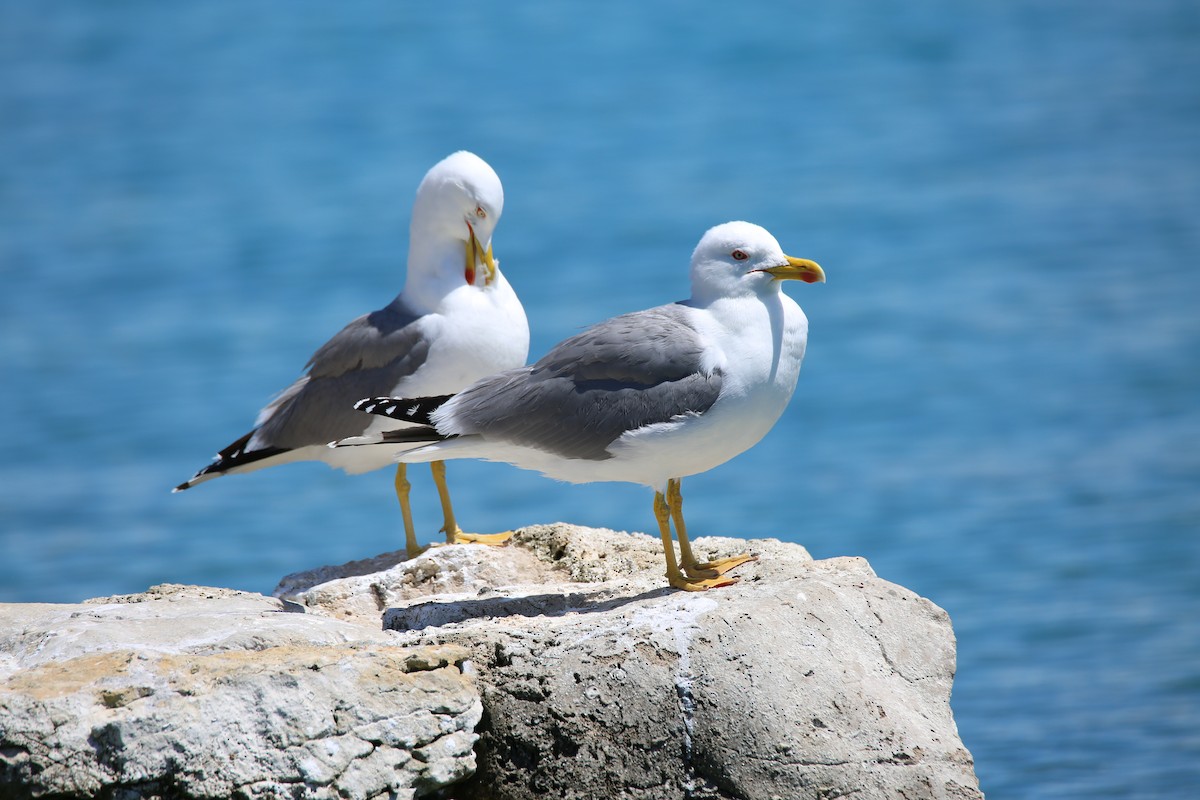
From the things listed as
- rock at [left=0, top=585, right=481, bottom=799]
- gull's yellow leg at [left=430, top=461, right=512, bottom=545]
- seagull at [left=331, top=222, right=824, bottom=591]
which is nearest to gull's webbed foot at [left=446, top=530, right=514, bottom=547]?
gull's yellow leg at [left=430, top=461, right=512, bottom=545]

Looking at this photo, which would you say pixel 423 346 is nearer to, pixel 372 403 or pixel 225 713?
pixel 372 403

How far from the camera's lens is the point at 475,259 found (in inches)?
265

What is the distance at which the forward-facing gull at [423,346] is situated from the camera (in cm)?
646

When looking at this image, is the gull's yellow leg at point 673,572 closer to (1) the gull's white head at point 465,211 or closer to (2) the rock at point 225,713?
(2) the rock at point 225,713

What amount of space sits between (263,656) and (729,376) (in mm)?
1810

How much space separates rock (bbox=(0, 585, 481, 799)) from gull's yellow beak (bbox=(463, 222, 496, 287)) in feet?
7.60

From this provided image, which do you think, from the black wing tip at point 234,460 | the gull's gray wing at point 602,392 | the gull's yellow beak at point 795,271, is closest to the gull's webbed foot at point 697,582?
the gull's gray wing at point 602,392

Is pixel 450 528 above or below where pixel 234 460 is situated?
below

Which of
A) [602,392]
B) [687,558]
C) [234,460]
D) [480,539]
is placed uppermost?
[234,460]

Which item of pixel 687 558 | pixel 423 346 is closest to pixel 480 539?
pixel 423 346

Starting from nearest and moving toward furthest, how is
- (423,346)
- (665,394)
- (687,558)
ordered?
(665,394) < (687,558) < (423,346)

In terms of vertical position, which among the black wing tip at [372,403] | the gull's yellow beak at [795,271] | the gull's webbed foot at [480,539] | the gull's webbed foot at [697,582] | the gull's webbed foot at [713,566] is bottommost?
the gull's webbed foot at [697,582]

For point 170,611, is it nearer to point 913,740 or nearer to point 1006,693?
point 913,740

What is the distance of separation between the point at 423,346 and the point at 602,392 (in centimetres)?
143
